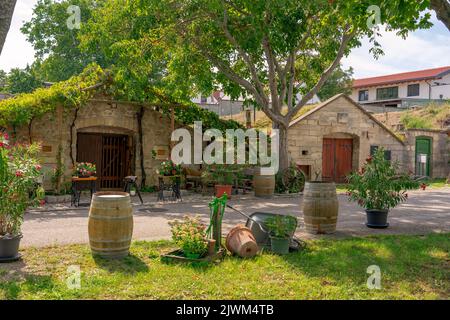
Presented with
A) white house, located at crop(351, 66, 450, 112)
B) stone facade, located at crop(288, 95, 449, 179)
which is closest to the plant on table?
stone facade, located at crop(288, 95, 449, 179)

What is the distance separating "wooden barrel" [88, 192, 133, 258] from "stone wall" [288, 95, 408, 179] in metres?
13.0

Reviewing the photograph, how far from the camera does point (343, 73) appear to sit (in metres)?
38.1

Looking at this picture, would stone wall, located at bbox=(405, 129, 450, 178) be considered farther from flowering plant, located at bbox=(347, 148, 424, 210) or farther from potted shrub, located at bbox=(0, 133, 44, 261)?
potted shrub, located at bbox=(0, 133, 44, 261)

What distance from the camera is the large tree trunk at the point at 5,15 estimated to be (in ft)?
16.6

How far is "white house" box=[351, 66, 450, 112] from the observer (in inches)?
1606

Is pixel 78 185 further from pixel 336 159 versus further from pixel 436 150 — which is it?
pixel 436 150

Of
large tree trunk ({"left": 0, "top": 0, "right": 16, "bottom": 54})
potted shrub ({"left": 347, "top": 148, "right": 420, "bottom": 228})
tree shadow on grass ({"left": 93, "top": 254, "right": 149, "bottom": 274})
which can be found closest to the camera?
large tree trunk ({"left": 0, "top": 0, "right": 16, "bottom": 54})

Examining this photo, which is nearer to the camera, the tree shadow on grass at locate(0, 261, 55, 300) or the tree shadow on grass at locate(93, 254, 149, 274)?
the tree shadow on grass at locate(0, 261, 55, 300)

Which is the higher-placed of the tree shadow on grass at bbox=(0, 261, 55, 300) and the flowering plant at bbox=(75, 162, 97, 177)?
the flowering plant at bbox=(75, 162, 97, 177)

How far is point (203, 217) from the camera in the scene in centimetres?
1026

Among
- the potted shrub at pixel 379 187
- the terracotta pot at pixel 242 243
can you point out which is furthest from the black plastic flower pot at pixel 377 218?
the terracotta pot at pixel 242 243

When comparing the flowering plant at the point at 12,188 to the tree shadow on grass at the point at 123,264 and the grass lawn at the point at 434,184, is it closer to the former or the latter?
the tree shadow on grass at the point at 123,264

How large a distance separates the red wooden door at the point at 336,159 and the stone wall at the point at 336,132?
0.23 meters
